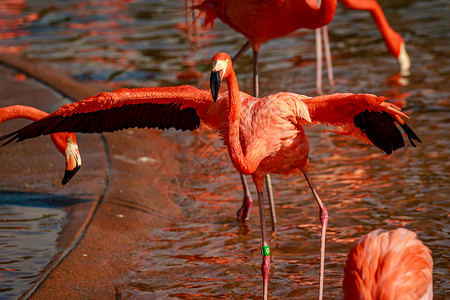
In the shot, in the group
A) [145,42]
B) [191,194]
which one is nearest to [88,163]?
[191,194]

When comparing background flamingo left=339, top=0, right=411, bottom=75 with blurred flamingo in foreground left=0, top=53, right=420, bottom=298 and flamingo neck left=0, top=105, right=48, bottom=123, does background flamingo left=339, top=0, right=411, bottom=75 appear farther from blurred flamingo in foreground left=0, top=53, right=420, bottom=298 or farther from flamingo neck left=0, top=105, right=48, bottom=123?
flamingo neck left=0, top=105, right=48, bottom=123

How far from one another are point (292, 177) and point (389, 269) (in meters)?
2.64

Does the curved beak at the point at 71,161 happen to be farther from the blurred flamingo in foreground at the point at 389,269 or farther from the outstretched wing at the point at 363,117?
the blurred flamingo in foreground at the point at 389,269

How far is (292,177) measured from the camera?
5793 mm

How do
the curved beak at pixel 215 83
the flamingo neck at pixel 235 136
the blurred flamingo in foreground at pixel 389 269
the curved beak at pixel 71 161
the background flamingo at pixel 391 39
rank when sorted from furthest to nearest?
the background flamingo at pixel 391 39 < the curved beak at pixel 71 161 < the flamingo neck at pixel 235 136 < the curved beak at pixel 215 83 < the blurred flamingo in foreground at pixel 389 269

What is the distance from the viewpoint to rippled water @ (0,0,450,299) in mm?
4363

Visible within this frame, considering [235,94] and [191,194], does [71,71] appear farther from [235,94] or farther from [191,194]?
[235,94]

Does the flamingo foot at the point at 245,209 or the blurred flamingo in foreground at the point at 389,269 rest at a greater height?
the blurred flamingo in foreground at the point at 389,269

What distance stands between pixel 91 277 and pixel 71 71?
5.87 metres

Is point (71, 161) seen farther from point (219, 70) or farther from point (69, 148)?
point (219, 70)

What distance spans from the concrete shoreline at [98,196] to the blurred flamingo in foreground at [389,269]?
1.51 metres

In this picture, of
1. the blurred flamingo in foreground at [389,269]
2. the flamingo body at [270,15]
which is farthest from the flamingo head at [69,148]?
the blurred flamingo in foreground at [389,269]

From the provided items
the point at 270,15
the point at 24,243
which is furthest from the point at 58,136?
the point at 270,15

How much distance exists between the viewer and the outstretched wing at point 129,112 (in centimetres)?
381
